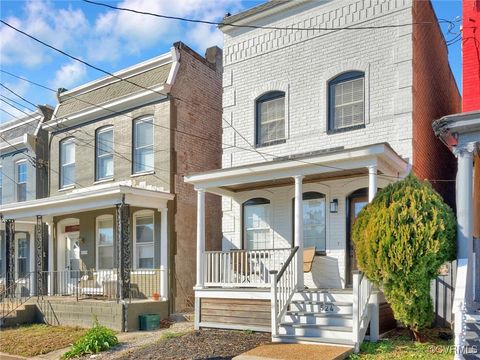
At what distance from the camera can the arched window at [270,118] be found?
519 inches

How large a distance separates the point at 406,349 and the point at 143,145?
9759 millimetres

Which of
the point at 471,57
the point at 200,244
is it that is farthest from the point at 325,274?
the point at 471,57

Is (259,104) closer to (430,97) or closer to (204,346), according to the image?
(430,97)

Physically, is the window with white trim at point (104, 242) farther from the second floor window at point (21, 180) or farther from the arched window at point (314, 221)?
the arched window at point (314, 221)

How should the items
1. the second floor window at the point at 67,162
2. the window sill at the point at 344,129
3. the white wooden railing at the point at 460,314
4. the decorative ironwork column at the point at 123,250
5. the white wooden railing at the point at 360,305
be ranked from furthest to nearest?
the second floor window at the point at 67,162, the decorative ironwork column at the point at 123,250, the window sill at the point at 344,129, the white wooden railing at the point at 360,305, the white wooden railing at the point at 460,314

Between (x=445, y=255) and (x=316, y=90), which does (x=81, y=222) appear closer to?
(x=316, y=90)

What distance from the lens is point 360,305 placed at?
8898mm

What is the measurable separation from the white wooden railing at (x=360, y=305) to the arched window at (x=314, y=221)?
9.35 ft

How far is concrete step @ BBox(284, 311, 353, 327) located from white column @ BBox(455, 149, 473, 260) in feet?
7.85

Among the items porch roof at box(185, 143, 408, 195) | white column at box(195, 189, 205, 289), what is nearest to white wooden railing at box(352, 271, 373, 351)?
porch roof at box(185, 143, 408, 195)

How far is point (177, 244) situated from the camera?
46.6 feet

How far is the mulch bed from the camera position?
8.92 meters

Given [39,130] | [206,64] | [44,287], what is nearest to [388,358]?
[206,64]

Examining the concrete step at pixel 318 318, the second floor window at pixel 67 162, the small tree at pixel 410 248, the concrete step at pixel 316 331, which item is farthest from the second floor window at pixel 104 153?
the small tree at pixel 410 248
